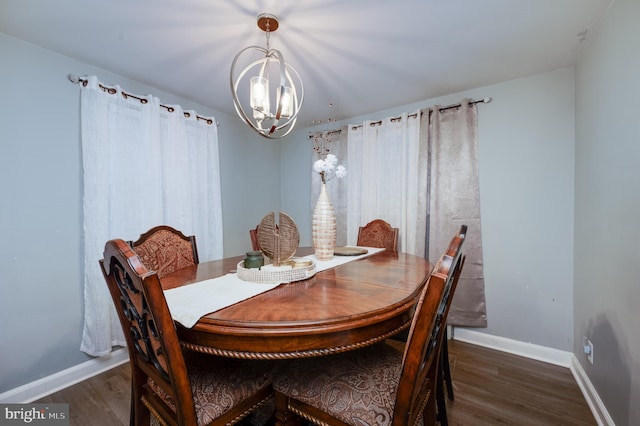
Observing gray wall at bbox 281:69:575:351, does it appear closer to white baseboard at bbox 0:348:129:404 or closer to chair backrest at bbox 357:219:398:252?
chair backrest at bbox 357:219:398:252

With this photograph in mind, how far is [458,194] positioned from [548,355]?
1.44 metres

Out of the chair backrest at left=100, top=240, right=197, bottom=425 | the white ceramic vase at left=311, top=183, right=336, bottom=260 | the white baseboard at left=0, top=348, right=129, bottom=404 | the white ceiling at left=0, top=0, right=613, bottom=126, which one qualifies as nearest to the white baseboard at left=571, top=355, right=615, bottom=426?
the white ceramic vase at left=311, top=183, right=336, bottom=260

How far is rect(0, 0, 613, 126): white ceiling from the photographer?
57.9 inches

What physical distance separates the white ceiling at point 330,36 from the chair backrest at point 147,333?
1406 mm

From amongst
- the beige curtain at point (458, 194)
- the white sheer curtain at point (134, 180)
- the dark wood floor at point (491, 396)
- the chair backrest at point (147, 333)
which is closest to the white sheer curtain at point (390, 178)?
the beige curtain at point (458, 194)

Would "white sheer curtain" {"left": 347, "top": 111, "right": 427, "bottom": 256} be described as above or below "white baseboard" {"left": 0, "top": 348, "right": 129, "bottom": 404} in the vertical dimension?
above

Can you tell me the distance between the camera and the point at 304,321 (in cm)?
85

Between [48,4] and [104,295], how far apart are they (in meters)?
1.84

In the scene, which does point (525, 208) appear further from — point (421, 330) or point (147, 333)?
point (147, 333)

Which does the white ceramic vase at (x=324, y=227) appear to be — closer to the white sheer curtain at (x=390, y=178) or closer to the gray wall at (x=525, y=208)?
the white sheer curtain at (x=390, y=178)

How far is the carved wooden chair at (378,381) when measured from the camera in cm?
76

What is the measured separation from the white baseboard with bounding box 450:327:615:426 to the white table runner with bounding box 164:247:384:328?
1.95 meters

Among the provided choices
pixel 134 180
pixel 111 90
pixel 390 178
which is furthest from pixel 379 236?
pixel 111 90

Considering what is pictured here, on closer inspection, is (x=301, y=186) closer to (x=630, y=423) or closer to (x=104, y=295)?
(x=104, y=295)
